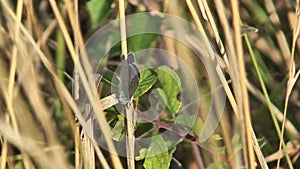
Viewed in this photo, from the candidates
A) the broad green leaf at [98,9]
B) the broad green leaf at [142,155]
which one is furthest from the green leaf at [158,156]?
the broad green leaf at [98,9]

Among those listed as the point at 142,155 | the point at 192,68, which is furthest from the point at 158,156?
the point at 192,68

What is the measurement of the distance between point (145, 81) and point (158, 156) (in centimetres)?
8

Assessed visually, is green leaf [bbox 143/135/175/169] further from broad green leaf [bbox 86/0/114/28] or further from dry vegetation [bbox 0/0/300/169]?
broad green leaf [bbox 86/0/114/28]

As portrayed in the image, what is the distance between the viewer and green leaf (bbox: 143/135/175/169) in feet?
2.14

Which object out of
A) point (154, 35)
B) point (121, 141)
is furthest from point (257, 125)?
point (121, 141)

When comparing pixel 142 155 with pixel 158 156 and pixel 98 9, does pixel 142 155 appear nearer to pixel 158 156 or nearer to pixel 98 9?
pixel 158 156

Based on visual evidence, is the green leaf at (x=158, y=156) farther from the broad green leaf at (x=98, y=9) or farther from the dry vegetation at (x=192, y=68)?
the broad green leaf at (x=98, y=9)

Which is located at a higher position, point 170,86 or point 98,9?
point 98,9

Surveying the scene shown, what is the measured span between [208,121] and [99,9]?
222 millimetres

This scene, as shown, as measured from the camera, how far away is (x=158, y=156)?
0.66 m

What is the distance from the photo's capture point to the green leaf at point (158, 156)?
653 millimetres

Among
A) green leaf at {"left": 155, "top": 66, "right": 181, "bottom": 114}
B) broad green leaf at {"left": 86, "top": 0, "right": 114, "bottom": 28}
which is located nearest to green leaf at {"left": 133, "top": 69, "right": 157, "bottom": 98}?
green leaf at {"left": 155, "top": 66, "right": 181, "bottom": 114}

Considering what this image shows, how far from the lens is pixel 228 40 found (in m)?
0.62

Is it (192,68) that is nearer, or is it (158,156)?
(158,156)
